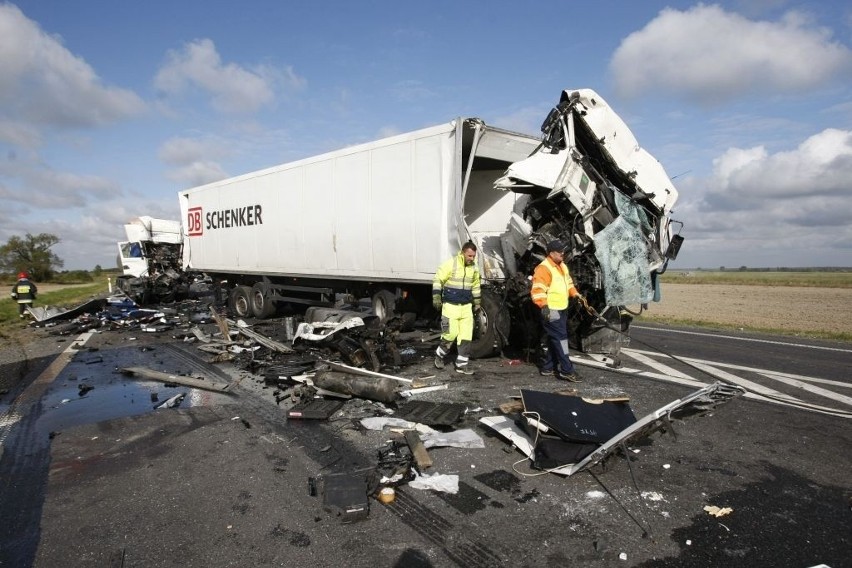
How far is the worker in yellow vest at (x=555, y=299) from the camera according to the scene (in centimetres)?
573

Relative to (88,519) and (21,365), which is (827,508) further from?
(21,365)

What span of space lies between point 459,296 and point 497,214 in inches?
96.9

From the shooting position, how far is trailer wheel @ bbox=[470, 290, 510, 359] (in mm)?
6773

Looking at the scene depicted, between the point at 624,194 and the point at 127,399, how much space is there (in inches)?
266

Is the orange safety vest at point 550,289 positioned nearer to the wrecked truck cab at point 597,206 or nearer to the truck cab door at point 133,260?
the wrecked truck cab at point 597,206

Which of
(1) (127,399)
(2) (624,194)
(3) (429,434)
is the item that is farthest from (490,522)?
(2) (624,194)

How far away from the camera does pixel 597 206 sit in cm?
648

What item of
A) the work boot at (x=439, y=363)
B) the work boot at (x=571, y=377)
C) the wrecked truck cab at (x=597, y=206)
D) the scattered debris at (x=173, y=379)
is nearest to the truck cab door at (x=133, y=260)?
the scattered debris at (x=173, y=379)

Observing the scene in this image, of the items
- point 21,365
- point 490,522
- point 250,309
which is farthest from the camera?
point 250,309

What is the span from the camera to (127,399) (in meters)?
5.52

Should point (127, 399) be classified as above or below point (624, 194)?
below

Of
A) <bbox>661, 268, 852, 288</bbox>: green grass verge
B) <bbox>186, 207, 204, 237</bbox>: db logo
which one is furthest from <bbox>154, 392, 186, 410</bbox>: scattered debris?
<bbox>661, 268, 852, 288</bbox>: green grass verge

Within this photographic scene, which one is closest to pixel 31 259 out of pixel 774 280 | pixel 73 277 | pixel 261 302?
pixel 73 277

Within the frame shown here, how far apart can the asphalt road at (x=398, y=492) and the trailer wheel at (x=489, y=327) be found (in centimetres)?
152
